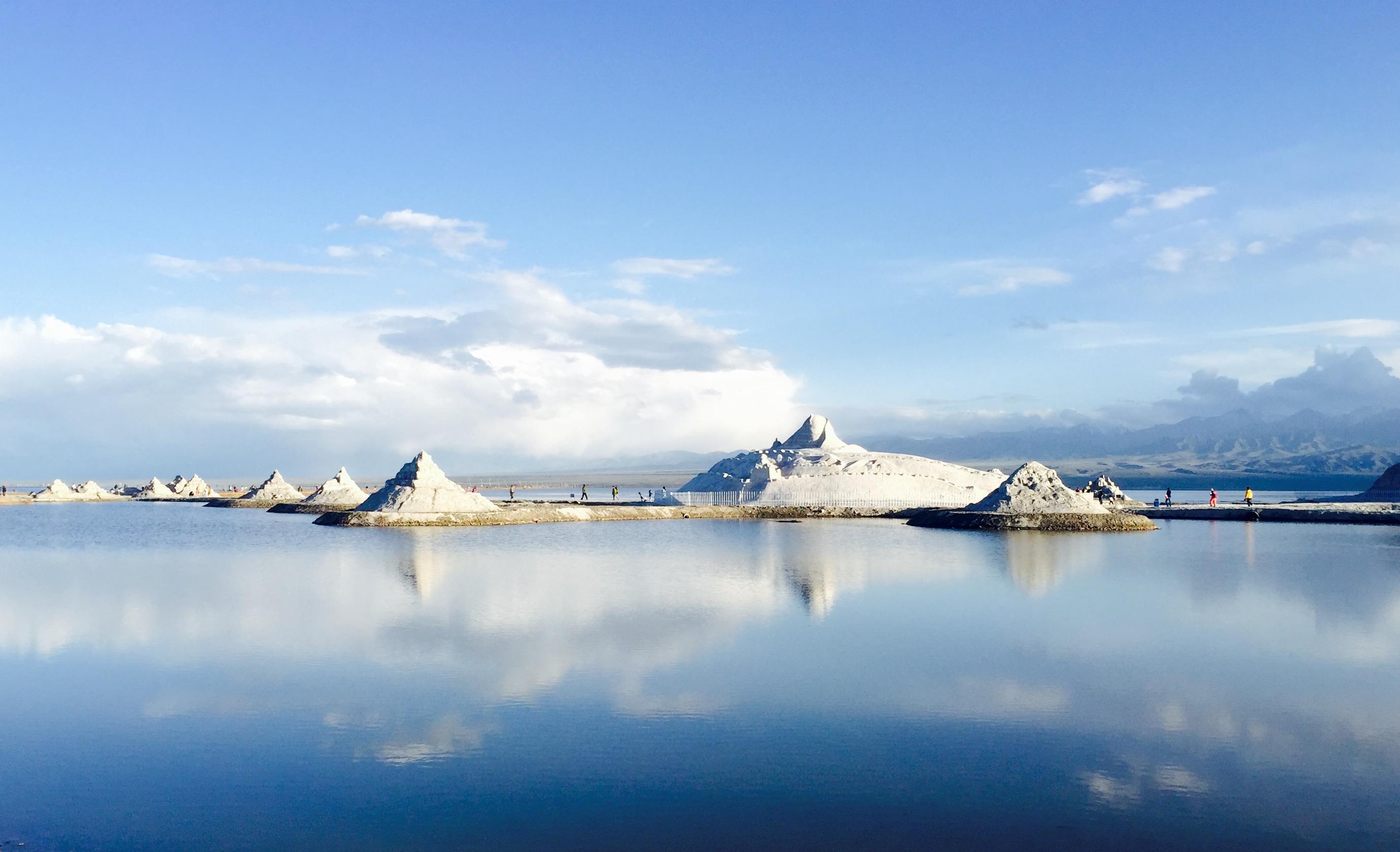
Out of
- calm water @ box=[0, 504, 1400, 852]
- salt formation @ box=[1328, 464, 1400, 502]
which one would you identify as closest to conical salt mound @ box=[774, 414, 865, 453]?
salt formation @ box=[1328, 464, 1400, 502]

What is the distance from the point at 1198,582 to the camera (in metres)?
26.8

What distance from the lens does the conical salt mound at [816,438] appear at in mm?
76812

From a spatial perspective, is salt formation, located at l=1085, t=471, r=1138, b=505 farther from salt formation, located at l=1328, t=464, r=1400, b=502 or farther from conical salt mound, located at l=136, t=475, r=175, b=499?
conical salt mound, located at l=136, t=475, r=175, b=499

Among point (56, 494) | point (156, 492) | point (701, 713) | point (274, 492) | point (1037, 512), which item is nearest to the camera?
point (701, 713)

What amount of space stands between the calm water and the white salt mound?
77.0ft

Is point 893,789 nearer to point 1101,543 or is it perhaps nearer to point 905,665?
point 905,665

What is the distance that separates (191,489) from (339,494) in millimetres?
53060

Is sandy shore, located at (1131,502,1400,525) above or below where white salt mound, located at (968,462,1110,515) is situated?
below

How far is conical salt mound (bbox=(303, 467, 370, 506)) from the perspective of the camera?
68.6 m

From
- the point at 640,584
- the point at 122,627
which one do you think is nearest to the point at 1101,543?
the point at 640,584

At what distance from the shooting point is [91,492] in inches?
4250

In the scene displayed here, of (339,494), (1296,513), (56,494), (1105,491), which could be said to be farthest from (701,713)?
(56,494)

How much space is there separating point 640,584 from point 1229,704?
1515 cm

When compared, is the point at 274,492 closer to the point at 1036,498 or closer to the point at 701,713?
the point at 1036,498
